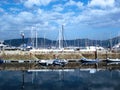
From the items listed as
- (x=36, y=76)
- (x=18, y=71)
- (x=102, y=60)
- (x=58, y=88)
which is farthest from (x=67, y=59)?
(x=58, y=88)

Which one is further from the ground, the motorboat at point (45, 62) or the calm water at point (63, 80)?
the motorboat at point (45, 62)

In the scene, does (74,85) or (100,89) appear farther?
(74,85)

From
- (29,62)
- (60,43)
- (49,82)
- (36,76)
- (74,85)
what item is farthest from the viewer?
(60,43)

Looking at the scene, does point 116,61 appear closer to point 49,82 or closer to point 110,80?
point 110,80

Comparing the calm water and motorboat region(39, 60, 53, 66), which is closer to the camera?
the calm water

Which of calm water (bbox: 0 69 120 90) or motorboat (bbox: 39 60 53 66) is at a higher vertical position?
motorboat (bbox: 39 60 53 66)

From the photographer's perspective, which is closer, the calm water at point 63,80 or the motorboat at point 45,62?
the calm water at point 63,80

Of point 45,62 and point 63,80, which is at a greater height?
point 45,62

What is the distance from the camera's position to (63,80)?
73.2 meters

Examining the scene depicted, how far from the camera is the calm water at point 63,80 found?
6258 centimetres

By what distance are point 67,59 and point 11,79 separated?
4779 centimetres

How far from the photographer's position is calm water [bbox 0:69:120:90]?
62575mm

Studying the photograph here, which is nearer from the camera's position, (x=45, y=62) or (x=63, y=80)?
(x=63, y=80)

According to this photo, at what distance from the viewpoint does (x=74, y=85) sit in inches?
2564
